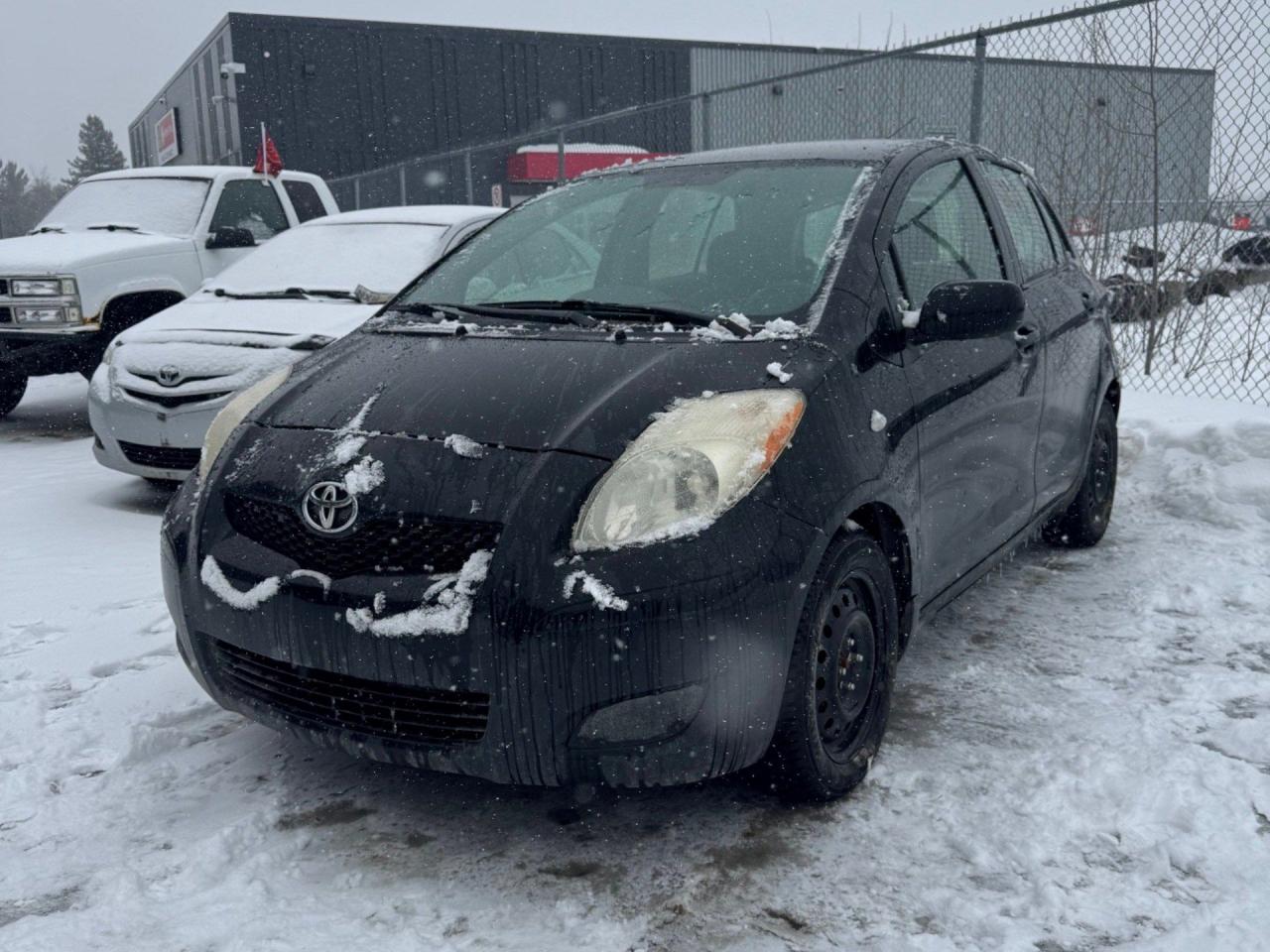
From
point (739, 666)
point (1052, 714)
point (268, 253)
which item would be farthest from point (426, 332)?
point (268, 253)

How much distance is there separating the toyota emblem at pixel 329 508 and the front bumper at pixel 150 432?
332 centimetres

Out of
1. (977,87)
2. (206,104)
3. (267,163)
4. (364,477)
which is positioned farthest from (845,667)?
(206,104)

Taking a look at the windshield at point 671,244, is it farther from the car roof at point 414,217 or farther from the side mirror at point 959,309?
the car roof at point 414,217

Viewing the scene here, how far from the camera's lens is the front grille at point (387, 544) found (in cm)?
245

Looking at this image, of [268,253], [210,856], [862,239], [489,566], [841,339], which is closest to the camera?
[489,566]

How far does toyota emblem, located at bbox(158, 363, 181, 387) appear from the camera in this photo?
229 inches

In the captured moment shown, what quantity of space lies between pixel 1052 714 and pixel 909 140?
1.83m

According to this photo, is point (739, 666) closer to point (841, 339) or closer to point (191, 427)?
point (841, 339)

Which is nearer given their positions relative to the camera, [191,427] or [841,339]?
[841,339]

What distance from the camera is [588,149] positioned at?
22.9 metres

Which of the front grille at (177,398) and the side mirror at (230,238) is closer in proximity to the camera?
the front grille at (177,398)

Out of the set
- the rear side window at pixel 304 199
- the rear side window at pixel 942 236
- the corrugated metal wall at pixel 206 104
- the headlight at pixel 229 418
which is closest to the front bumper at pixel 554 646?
the headlight at pixel 229 418

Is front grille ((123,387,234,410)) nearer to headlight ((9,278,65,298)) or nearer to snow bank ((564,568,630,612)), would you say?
headlight ((9,278,65,298))

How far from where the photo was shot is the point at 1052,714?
3.32 metres
